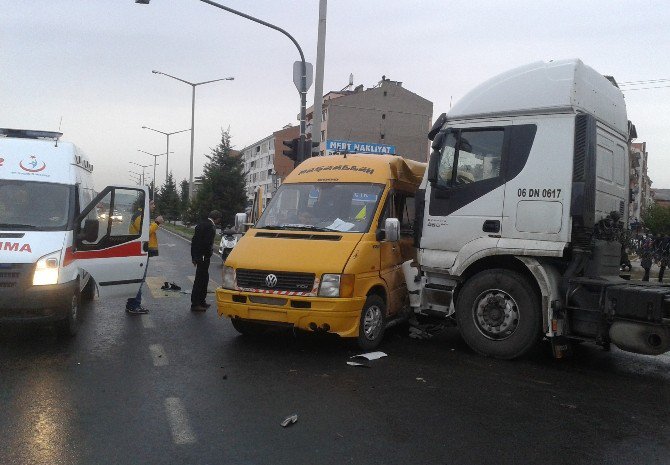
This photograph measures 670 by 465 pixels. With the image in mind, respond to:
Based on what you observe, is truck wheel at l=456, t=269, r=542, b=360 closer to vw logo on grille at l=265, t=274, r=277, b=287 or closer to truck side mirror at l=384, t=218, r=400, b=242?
truck side mirror at l=384, t=218, r=400, b=242

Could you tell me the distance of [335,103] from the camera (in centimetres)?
6794

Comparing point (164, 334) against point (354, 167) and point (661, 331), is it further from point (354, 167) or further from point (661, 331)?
point (661, 331)

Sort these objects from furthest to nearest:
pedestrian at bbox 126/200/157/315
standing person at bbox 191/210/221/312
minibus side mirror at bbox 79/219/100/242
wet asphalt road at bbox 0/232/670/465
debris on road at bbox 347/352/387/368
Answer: standing person at bbox 191/210/221/312
pedestrian at bbox 126/200/157/315
minibus side mirror at bbox 79/219/100/242
debris on road at bbox 347/352/387/368
wet asphalt road at bbox 0/232/670/465

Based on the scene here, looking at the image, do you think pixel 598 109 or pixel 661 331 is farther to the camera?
pixel 598 109

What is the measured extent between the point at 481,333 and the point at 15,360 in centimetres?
540

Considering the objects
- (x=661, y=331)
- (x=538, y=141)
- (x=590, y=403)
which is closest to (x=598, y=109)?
(x=538, y=141)

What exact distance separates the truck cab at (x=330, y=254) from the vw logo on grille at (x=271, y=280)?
0.01 meters

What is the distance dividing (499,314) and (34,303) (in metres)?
5.51

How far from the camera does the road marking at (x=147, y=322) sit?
28.7ft

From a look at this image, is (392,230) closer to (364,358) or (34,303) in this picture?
(364,358)

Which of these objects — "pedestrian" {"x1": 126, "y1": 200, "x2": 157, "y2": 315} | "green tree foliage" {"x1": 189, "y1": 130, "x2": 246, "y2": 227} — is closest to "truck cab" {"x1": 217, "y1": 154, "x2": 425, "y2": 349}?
"pedestrian" {"x1": 126, "y1": 200, "x2": 157, "y2": 315}

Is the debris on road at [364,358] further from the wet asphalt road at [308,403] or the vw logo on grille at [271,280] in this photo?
the vw logo on grille at [271,280]

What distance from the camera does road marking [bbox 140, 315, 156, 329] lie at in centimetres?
875

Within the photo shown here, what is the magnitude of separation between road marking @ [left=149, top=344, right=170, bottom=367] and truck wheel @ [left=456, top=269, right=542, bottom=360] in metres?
3.64
